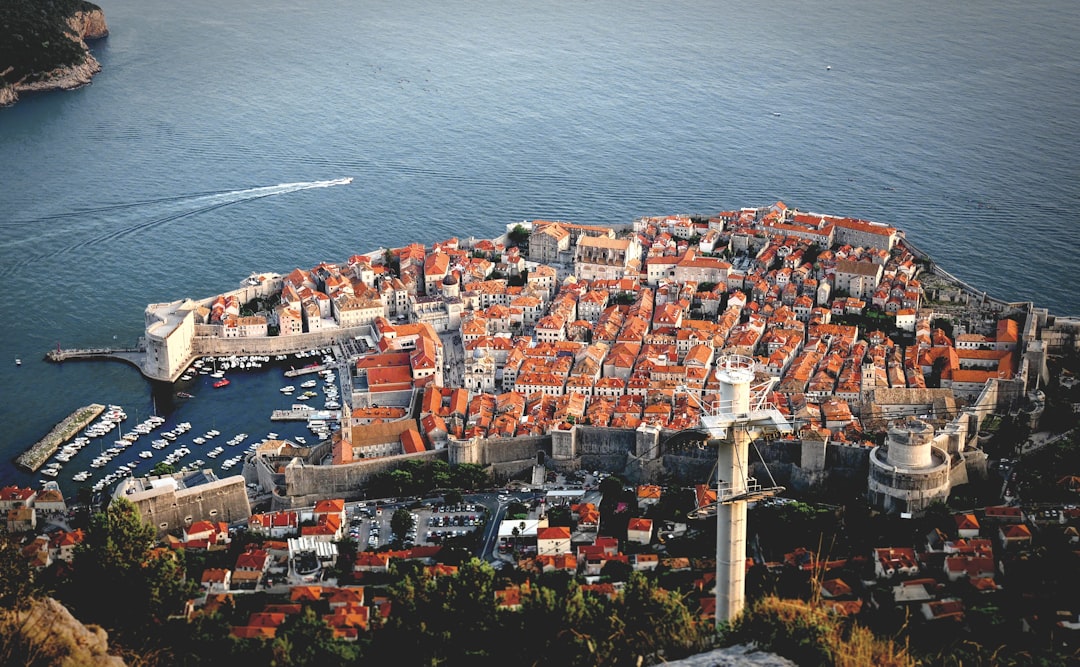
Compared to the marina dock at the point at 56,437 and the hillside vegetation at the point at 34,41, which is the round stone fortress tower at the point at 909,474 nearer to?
the marina dock at the point at 56,437

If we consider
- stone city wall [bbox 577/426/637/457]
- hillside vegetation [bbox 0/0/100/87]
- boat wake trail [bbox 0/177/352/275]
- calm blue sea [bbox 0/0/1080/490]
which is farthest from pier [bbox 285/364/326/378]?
hillside vegetation [bbox 0/0/100/87]

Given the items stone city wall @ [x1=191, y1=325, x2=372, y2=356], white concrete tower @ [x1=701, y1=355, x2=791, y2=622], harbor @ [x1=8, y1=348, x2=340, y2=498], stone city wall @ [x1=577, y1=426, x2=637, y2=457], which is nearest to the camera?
white concrete tower @ [x1=701, y1=355, x2=791, y2=622]

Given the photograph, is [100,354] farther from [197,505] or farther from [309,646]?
[309,646]

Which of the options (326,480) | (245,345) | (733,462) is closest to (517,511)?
(326,480)

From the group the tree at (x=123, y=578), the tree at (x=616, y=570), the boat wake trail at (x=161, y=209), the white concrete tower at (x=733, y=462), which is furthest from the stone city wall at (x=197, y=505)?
the boat wake trail at (x=161, y=209)

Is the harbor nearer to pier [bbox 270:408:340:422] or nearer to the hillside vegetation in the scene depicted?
pier [bbox 270:408:340:422]

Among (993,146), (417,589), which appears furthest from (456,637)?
(993,146)

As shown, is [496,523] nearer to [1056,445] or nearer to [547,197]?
[1056,445]
